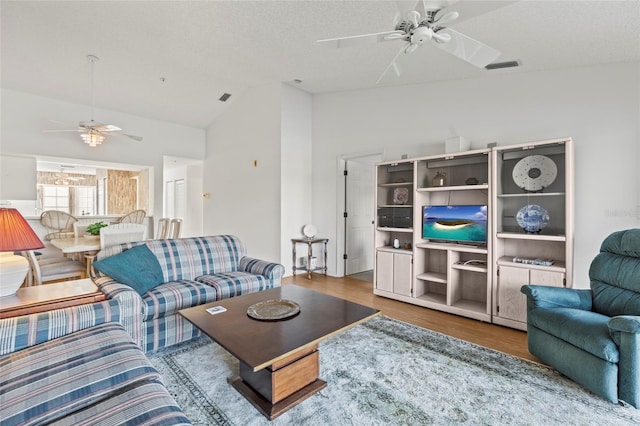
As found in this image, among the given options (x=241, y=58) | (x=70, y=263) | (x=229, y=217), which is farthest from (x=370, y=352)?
(x=229, y=217)

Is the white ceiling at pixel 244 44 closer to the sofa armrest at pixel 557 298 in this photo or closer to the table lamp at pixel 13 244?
the sofa armrest at pixel 557 298

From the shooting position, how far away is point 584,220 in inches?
121

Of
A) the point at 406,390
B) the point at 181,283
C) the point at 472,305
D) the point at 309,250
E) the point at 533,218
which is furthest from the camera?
the point at 309,250

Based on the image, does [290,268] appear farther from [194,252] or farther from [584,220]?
[584,220]

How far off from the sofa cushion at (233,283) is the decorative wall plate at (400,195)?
7.25 ft

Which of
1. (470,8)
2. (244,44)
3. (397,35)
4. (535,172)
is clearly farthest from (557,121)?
(244,44)

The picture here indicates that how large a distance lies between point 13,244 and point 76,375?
1.07 metres

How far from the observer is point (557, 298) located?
2.35 meters

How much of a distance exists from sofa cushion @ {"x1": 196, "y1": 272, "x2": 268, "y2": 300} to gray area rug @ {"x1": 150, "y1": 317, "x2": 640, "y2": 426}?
18.0 inches

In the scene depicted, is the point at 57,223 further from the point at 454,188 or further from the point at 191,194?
the point at 454,188

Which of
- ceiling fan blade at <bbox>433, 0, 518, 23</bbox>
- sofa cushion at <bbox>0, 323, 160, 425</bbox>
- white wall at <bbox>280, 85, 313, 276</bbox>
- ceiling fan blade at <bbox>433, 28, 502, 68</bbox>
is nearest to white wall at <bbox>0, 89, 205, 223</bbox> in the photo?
white wall at <bbox>280, 85, 313, 276</bbox>

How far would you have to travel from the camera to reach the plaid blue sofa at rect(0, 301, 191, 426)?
110 cm

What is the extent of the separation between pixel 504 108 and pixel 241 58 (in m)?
3.59

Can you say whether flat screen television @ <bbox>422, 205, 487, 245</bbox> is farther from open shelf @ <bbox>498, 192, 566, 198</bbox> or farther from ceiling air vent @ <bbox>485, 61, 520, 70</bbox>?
ceiling air vent @ <bbox>485, 61, 520, 70</bbox>
